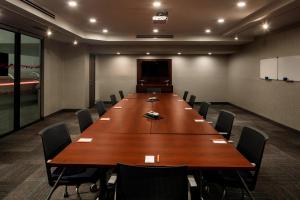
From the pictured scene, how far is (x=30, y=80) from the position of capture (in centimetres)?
756

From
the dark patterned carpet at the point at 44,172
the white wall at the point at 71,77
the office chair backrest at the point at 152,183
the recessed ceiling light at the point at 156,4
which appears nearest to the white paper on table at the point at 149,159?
the office chair backrest at the point at 152,183

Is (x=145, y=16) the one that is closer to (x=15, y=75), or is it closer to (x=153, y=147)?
(x=15, y=75)

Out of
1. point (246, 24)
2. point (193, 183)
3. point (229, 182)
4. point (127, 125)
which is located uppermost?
point (246, 24)

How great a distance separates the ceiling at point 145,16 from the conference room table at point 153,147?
2698 millimetres

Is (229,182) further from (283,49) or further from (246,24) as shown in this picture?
(283,49)

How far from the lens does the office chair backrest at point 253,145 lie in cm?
237

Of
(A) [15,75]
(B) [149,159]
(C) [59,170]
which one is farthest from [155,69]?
(B) [149,159]

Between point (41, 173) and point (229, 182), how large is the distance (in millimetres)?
2644

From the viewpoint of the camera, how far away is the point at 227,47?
35.2 feet

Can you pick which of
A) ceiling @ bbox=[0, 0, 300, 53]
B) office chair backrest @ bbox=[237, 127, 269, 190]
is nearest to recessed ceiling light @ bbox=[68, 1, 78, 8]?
ceiling @ bbox=[0, 0, 300, 53]

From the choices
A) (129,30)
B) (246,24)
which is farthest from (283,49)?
(129,30)

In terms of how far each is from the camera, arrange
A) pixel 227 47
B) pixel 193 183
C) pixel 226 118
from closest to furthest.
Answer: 1. pixel 193 183
2. pixel 226 118
3. pixel 227 47

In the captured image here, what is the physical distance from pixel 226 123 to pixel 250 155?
109 centimetres

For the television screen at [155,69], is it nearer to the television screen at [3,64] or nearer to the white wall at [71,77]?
the white wall at [71,77]
